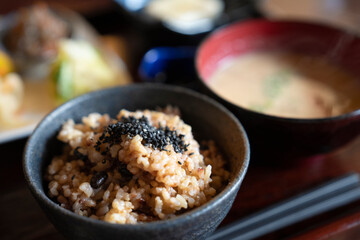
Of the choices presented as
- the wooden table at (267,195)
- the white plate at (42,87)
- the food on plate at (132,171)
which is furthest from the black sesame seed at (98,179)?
the white plate at (42,87)

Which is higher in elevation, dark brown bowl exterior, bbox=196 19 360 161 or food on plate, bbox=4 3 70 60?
dark brown bowl exterior, bbox=196 19 360 161

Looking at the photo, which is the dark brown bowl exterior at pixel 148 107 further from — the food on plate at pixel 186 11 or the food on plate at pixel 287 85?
the food on plate at pixel 186 11

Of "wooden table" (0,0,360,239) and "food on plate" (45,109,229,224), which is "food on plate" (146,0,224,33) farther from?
"food on plate" (45,109,229,224)

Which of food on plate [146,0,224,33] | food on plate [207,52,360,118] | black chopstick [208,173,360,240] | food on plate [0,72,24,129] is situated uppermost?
food on plate [207,52,360,118]

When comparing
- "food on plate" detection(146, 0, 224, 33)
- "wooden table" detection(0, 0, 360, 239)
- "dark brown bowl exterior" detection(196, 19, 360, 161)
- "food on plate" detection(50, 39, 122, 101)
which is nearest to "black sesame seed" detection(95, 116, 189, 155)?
"dark brown bowl exterior" detection(196, 19, 360, 161)

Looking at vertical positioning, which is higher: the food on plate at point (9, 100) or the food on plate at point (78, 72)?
the food on plate at point (78, 72)

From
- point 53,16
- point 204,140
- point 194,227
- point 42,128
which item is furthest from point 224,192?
point 53,16
